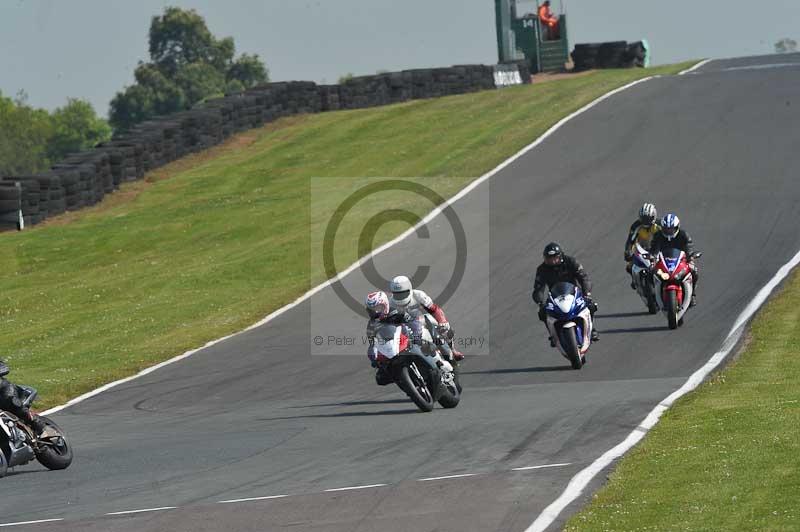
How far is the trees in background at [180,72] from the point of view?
143625 mm

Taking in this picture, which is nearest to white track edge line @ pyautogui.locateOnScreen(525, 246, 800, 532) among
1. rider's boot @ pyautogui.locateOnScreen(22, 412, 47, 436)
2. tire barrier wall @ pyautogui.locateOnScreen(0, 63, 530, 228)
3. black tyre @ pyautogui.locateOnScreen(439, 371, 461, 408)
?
black tyre @ pyautogui.locateOnScreen(439, 371, 461, 408)

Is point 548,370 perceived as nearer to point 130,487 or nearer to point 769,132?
point 130,487

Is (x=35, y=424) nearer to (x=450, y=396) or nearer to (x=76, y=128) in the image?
(x=450, y=396)

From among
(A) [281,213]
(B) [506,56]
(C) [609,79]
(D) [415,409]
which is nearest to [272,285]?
(A) [281,213]

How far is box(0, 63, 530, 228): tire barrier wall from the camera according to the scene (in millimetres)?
36438

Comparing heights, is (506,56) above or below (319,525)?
above

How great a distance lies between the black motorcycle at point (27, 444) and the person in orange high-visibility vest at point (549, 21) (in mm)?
47137

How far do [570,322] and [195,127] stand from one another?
28.4m

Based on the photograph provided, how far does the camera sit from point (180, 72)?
480 feet

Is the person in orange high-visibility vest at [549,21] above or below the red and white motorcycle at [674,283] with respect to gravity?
above

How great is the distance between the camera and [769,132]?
1362 inches

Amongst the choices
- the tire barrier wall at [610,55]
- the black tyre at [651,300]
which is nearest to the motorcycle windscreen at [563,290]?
the black tyre at [651,300]

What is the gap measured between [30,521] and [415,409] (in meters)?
5.95

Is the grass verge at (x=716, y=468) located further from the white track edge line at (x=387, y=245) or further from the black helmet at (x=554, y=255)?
the white track edge line at (x=387, y=245)
